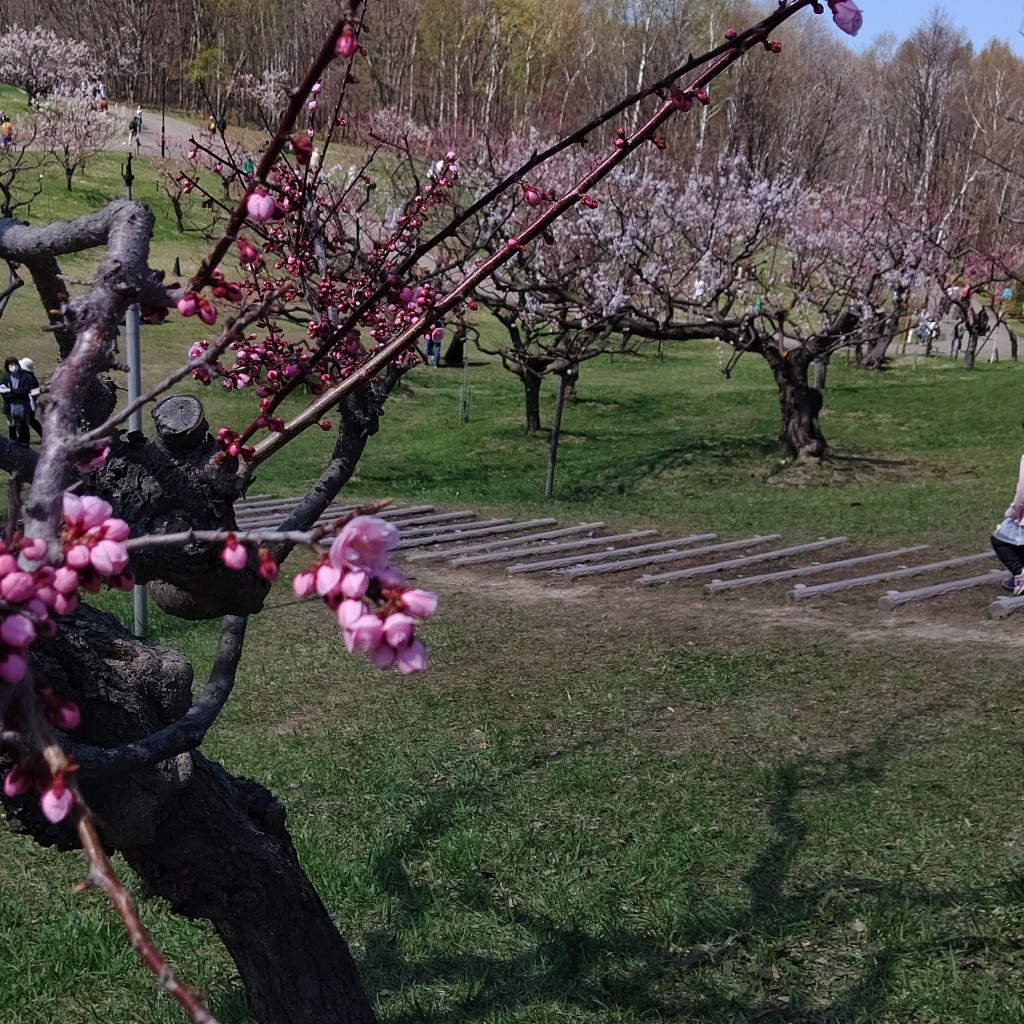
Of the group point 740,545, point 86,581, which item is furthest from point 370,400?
point 740,545

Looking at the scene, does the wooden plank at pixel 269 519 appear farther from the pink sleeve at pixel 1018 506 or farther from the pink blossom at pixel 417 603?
the pink blossom at pixel 417 603

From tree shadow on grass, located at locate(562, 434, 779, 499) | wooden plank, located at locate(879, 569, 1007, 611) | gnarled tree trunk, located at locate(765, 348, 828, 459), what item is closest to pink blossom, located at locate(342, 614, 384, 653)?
→ wooden plank, located at locate(879, 569, 1007, 611)

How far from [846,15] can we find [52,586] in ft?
4.93

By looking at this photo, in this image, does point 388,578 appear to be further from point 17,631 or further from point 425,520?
point 425,520

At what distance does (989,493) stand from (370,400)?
12.1 m

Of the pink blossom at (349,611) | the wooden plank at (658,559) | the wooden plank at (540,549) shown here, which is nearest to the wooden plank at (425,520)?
the wooden plank at (540,549)

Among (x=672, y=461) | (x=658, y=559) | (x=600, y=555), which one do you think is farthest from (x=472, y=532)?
(x=672, y=461)

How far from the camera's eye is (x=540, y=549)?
10.4 meters

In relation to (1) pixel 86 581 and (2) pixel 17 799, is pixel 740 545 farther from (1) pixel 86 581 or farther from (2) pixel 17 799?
(1) pixel 86 581

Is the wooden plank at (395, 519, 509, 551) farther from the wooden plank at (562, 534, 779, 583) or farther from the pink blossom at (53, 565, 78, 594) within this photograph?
the pink blossom at (53, 565, 78, 594)

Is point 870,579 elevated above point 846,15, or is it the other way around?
point 846,15

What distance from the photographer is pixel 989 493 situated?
13.8m

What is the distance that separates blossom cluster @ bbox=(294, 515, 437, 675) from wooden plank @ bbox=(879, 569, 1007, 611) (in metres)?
7.46

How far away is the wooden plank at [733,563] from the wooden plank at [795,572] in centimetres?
28
